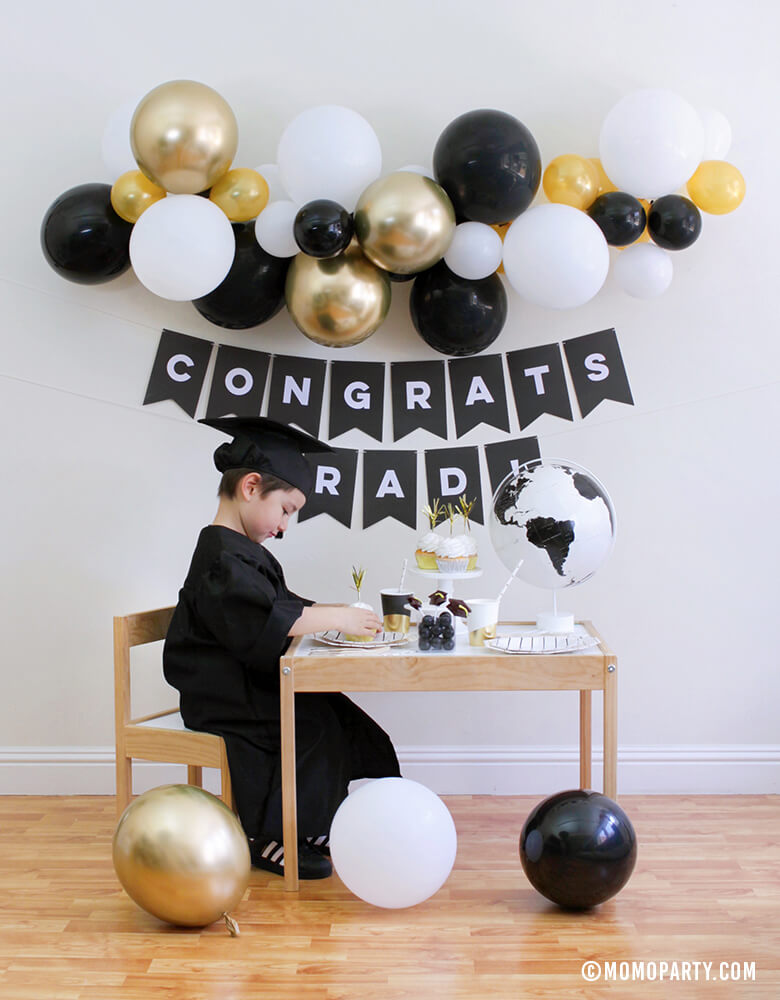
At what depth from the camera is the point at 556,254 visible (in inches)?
95.9

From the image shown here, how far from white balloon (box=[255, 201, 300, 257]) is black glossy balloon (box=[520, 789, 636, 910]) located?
159cm

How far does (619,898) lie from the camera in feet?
7.02

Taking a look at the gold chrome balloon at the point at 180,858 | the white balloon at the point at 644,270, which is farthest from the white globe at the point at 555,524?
the gold chrome balloon at the point at 180,858

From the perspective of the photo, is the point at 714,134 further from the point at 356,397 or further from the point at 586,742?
the point at 586,742

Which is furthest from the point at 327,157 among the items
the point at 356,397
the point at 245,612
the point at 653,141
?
the point at 245,612

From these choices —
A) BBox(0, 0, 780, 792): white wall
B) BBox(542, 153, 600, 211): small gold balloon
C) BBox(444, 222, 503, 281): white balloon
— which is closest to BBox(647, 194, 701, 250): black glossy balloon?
BBox(542, 153, 600, 211): small gold balloon

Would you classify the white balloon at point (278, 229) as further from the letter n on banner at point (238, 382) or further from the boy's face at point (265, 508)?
the boy's face at point (265, 508)

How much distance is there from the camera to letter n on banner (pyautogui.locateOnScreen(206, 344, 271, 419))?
2.93m

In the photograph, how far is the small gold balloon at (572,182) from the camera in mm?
2602

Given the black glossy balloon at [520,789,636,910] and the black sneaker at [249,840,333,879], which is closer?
the black glossy balloon at [520,789,636,910]

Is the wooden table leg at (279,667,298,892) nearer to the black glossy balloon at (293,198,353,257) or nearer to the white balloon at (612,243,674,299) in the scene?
the black glossy balloon at (293,198,353,257)

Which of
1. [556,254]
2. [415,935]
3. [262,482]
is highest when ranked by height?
[556,254]

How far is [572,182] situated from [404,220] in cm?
55

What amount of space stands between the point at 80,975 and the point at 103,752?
1.20 m
